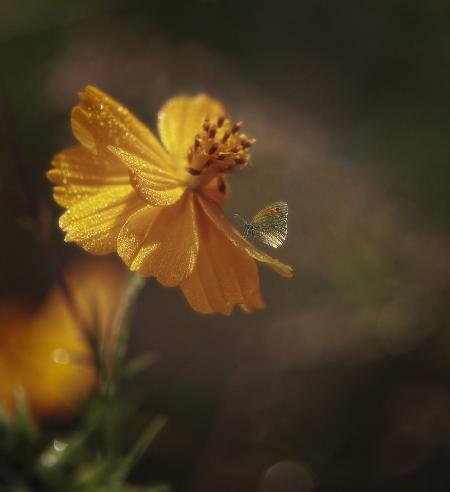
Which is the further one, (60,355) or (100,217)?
(60,355)

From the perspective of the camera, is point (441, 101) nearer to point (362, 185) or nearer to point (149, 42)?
point (362, 185)

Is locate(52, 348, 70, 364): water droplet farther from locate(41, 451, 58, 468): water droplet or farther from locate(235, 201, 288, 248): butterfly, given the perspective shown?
locate(235, 201, 288, 248): butterfly

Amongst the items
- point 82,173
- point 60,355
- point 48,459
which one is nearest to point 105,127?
point 82,173

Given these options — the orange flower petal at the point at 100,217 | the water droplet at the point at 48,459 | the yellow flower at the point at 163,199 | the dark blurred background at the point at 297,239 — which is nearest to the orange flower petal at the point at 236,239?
the yellow flower at the point at 163,199

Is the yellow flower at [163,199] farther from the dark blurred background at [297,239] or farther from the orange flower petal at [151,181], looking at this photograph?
the dark blurred background at [297,239]

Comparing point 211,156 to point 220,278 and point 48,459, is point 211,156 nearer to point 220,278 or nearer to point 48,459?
point 220,278
